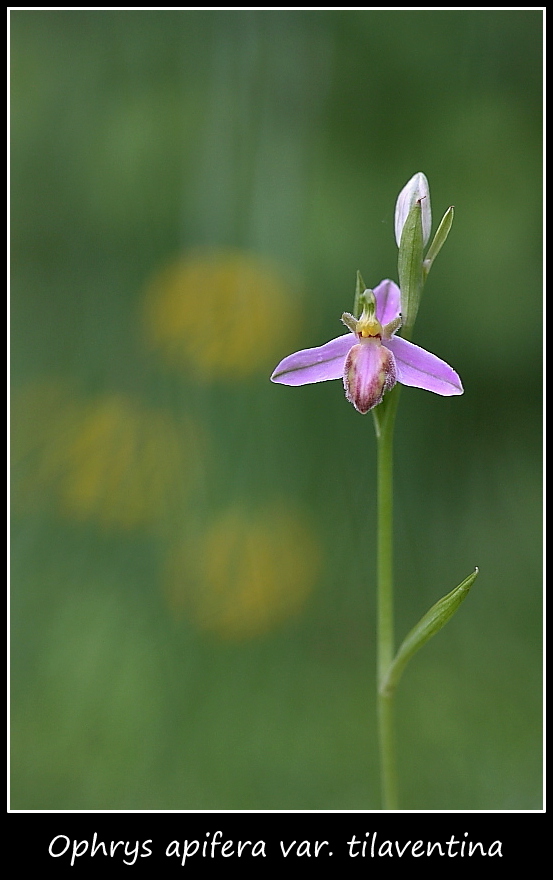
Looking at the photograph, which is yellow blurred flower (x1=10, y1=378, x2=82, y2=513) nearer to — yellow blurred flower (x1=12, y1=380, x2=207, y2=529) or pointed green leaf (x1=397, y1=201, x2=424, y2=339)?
yellow blurred flower (x1=12, y1=380, x2=207, y2=529)

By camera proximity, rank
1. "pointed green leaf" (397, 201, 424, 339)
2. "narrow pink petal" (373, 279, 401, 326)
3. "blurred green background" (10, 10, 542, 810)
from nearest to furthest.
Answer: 1. "pointed green leaf" (397, 201, 424, 339)
2. "narrow pink petal" (373, 279, 401, 326)
3. "blurred green background" (10, 10, 542, 810)

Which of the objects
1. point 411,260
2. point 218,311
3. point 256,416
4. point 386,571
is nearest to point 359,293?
point 411,260

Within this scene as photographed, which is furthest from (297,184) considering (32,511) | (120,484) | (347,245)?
(32,511)

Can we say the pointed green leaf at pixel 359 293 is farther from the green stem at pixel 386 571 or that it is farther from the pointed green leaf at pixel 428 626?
the pointed green leaf at pixel 428 626

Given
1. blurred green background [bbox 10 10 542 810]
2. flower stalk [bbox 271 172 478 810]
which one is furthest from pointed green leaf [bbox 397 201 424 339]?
blurred green background [bbox 10 10 542 810]

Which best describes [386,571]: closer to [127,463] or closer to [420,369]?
[420,369]

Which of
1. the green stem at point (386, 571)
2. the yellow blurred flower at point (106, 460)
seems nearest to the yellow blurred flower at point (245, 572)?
the yellow blurred flower at point (106, 460)
